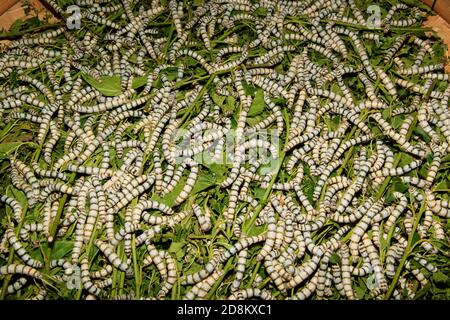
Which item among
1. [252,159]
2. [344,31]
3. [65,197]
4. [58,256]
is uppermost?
[344,31]

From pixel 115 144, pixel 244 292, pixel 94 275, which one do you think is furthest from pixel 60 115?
pixel 244 292

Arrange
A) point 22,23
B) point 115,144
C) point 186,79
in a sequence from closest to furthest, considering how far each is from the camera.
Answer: point 115,144 < point 186,79 < point 22,23

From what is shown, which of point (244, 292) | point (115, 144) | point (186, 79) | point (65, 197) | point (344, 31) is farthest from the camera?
point (344, 31)

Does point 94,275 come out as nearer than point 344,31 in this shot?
Yes

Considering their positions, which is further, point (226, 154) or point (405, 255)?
point (226, 154)

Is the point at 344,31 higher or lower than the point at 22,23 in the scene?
lower

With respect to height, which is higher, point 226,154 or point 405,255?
point 226,154

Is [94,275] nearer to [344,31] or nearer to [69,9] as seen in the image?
[69,9]
